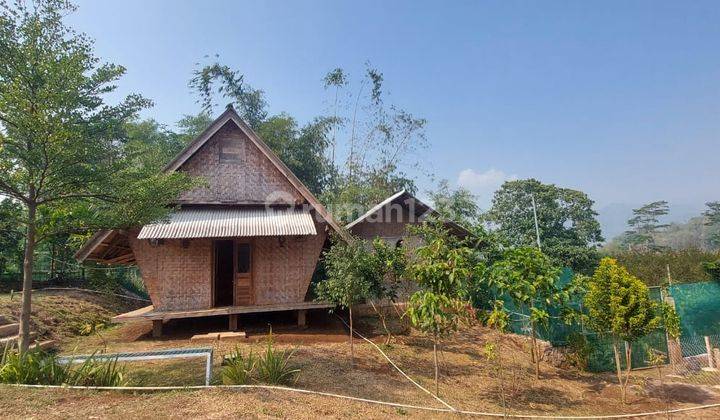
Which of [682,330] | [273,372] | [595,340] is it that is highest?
[273,372]

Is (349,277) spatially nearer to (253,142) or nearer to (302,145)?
(253,142)

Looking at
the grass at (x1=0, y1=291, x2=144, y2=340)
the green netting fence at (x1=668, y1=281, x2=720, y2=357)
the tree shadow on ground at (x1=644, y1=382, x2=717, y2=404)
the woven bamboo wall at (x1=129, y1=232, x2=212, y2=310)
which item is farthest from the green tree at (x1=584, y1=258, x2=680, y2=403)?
the grass at (x1=0, y1=291, x2=144, y2=340)

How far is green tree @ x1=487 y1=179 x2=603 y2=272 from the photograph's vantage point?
27.4 metres

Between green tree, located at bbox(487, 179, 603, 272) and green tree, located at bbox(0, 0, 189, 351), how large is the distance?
24565 millimetres

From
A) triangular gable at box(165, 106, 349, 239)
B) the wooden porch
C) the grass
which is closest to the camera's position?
the wooden porch

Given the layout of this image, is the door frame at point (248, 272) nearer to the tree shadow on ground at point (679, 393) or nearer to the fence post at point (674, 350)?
the tree shadow on ground at point (679, 393)

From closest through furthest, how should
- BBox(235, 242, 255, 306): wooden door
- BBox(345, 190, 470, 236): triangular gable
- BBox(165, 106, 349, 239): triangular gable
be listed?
BBox(165, 106, 349, 239): triangular gable < BBox(235, 242, 255, 306): wooden door < BBox(345, 190, 470, 236): triangular gable

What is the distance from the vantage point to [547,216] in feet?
93.8

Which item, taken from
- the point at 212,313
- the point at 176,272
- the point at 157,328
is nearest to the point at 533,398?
the point at 212,313

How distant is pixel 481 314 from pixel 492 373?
139cm

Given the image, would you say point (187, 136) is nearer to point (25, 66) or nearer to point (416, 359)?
point (25, 66)

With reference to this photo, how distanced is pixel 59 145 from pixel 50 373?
3582 millimetres

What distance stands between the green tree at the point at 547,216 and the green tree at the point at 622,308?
19514 millimetres

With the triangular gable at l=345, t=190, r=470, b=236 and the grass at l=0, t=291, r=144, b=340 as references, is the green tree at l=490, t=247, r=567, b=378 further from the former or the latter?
the grass at l=0, t=291, r=144, b=340
